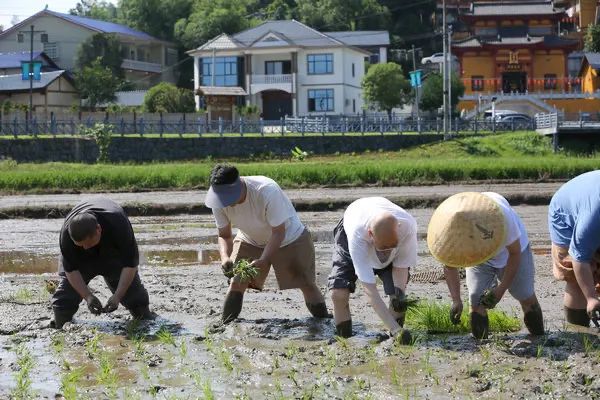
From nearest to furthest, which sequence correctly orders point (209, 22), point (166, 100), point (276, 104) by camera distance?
point (166, 100) → point (276, 104) → point (209, 22)

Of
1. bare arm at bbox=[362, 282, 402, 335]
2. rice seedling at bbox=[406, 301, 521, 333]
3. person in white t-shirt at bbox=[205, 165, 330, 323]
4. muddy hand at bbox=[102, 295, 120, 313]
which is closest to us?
bare arm at bbox=[362, 282, 402, 335]

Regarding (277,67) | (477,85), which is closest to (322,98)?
(277,67)

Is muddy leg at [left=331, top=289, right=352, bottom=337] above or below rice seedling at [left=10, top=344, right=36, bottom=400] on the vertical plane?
above

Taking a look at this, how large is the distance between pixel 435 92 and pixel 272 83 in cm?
1118

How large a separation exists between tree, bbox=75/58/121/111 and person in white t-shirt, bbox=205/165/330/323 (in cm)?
5330

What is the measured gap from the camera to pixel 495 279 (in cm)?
776


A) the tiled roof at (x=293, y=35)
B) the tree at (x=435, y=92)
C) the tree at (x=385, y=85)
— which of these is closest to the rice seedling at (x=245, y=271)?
the tree at (x=435, y=92)

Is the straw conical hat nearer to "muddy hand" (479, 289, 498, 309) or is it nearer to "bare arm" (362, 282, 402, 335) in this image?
"muddy hand" (479, 289, 498, 309)

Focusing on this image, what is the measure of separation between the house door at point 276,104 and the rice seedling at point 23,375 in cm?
5421

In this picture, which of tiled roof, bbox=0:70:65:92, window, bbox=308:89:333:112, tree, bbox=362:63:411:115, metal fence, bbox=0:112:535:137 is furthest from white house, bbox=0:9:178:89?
metal fence, bbox=0:112:535:137

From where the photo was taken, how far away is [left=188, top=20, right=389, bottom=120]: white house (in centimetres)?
6053

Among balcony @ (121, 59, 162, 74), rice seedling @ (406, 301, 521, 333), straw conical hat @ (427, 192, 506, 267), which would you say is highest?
balcony @ (121, 59, 162, 74)

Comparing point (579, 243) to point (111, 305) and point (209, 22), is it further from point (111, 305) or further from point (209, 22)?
point (209, 22)

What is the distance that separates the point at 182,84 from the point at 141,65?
403 cm
